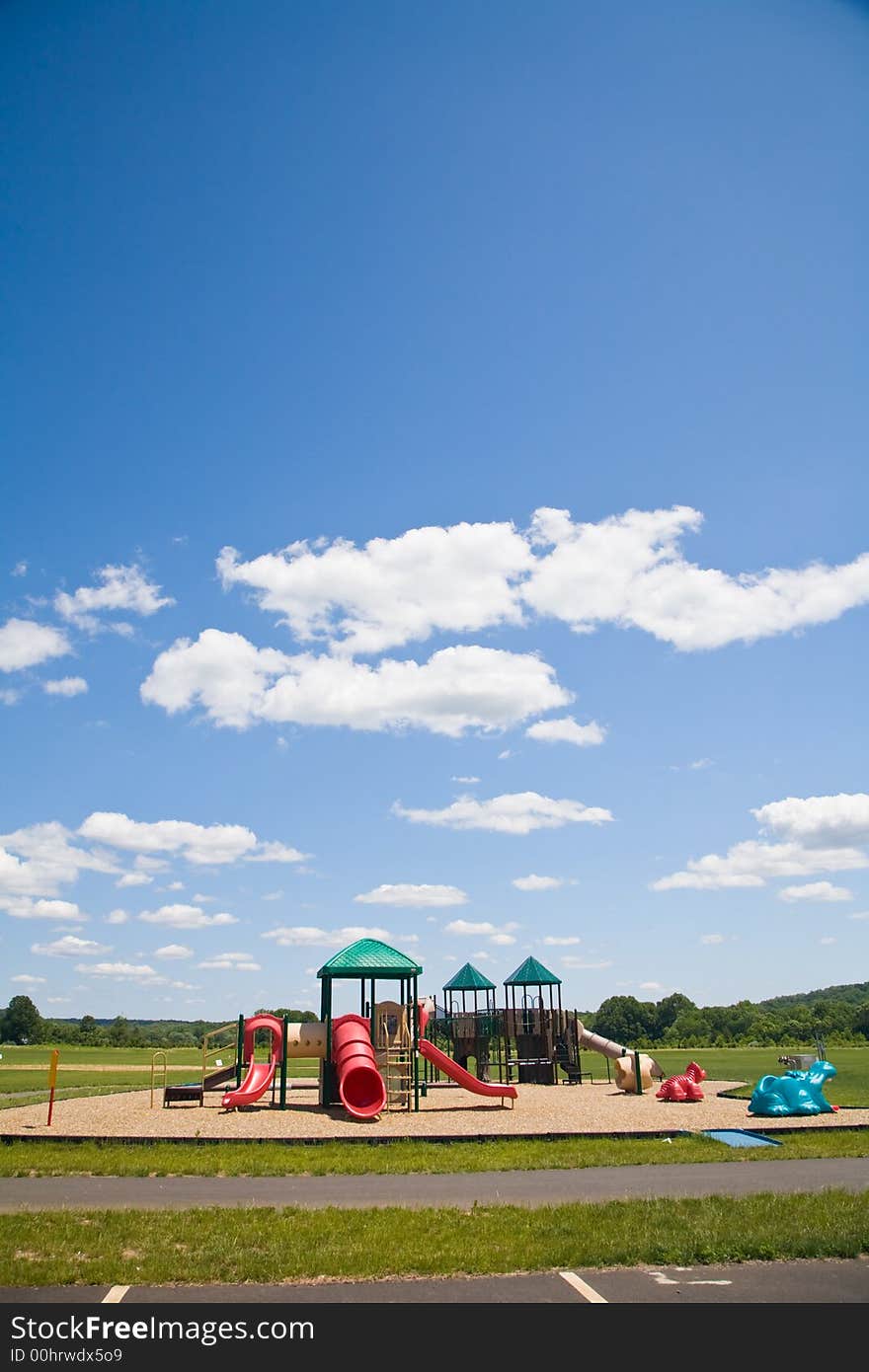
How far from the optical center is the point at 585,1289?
317 inches

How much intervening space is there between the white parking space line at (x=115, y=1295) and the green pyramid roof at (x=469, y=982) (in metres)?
35.5

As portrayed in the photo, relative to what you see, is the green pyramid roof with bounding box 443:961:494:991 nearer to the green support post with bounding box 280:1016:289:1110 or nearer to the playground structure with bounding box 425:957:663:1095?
the playground structure with bounding box 425:957:663:1095

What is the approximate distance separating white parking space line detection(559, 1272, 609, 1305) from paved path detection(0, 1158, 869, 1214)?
3.37 meters

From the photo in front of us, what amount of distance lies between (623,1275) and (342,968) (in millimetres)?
20515

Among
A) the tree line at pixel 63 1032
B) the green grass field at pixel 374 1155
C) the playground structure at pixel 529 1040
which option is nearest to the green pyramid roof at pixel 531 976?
the playground structure at pixel 529 1040

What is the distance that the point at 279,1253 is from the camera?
29.3 feet

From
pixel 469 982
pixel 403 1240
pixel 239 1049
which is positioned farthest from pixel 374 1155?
pixel 469 982

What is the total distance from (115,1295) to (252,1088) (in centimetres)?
2032

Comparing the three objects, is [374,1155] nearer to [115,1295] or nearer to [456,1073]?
[115,1295]

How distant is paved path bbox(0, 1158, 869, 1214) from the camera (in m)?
12.0

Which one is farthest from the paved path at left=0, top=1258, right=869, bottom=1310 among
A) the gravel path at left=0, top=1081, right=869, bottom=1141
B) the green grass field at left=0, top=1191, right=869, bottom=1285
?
the gravel path at left=0, top=1081, right=869, bottom=1141

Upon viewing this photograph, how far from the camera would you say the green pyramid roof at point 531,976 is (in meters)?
42.5
